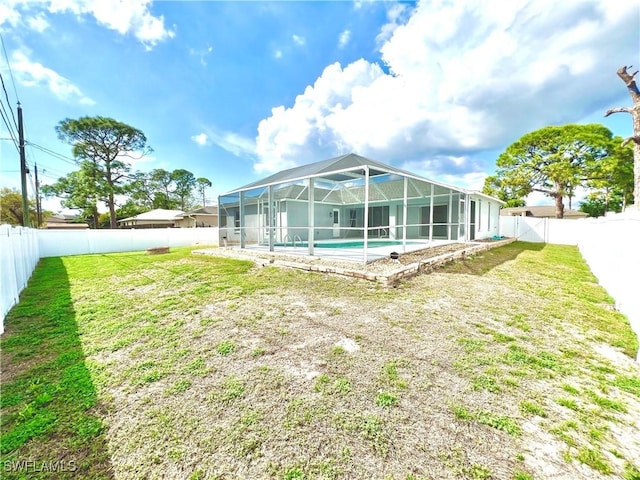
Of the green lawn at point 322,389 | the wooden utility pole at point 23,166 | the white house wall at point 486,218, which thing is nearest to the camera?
the green lawn at point 322,389

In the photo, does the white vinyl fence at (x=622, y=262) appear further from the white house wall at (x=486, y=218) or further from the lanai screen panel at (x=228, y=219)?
the lanai screen panel at (x=228, y=219)

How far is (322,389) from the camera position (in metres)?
2.15

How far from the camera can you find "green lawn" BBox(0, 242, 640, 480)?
4.98 ft

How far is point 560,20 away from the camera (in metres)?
6.36

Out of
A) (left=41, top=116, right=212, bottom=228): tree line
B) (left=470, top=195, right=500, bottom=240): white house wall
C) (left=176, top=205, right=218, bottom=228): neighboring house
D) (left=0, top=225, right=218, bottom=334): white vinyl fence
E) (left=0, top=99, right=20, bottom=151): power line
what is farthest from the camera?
(left=176, top=205, right=218, bottom=228): neighboring house

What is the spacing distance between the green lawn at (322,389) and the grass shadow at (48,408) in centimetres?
1

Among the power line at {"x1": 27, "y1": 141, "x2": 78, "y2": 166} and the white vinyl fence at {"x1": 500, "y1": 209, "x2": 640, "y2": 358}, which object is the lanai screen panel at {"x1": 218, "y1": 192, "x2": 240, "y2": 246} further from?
the power line at {"x1": 27, "y1": 141, "x2": 78, "y2": 166}

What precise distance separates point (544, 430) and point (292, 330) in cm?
249

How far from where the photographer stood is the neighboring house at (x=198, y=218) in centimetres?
2288

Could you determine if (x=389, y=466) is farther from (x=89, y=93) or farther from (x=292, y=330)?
(x=89, y=93)

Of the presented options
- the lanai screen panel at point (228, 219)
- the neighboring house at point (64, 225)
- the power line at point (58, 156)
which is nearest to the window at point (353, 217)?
the lanai screen panel at point (228, 219)

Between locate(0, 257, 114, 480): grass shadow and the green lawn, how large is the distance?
13 millimetres

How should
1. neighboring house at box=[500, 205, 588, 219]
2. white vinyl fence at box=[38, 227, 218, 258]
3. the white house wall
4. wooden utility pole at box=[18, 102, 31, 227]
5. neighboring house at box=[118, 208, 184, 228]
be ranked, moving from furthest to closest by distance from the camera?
neighboring house at box=[500, 205, 588, 219], neighboring house at box=[118, 208, 184, 228], the white house wall, white vinyl fence at box=[38, 227, 218, 258], wooden utility pole at box=[18, 102, 31, 227]

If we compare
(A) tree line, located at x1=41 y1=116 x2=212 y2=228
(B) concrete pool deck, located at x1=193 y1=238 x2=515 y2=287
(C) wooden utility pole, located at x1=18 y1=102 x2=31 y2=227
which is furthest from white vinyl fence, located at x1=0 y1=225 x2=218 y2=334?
(A) tree line, located at x1=41 y1=116 x2=212 y2=228
